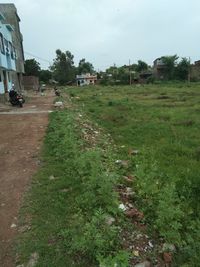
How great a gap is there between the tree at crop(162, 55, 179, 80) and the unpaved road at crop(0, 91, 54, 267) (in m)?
50.3

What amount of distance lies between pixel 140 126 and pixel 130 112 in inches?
153

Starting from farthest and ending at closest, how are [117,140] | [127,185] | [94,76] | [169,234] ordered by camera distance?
[94,76] < [117,140] < [127,185] < [169,234]

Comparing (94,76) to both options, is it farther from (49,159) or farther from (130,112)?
(49,159)

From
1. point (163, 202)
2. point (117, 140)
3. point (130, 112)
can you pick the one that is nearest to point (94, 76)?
point (130, 112)

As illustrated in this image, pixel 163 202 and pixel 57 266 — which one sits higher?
pixel 163 202

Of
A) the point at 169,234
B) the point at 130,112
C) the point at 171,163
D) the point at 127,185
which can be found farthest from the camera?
the point at 130,112

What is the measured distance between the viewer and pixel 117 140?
9.02m

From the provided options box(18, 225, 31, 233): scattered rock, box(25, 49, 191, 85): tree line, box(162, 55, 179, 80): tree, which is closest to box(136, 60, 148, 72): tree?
box(25, 49, 191, 85): tree line

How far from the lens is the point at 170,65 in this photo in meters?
59.7

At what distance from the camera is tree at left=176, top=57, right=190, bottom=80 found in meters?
56.4

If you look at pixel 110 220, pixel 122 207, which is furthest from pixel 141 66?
pixel 110 220

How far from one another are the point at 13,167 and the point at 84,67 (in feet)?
289

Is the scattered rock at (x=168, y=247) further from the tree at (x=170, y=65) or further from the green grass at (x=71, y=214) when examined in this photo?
the tree at (x=170, y=65)

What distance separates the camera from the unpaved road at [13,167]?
3.81 metres
